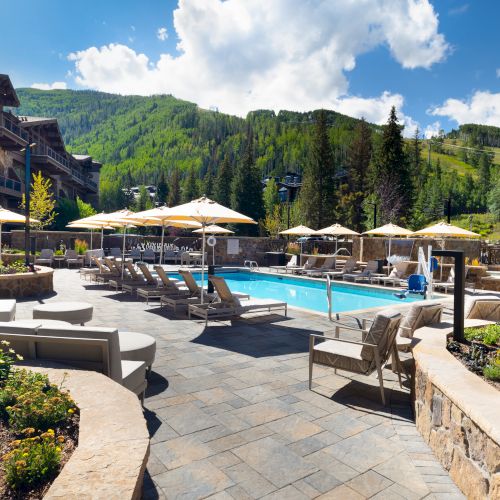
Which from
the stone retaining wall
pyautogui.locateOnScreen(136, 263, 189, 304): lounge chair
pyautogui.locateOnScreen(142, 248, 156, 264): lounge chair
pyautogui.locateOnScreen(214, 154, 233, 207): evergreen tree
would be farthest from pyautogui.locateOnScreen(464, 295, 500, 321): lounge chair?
pyautogui.locateOnScreen(214, 154, 233, 207): evergreen tree

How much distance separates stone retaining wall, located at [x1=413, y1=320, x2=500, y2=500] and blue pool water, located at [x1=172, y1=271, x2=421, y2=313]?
26.4 ft

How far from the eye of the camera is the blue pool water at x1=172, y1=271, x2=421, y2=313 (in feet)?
42.6

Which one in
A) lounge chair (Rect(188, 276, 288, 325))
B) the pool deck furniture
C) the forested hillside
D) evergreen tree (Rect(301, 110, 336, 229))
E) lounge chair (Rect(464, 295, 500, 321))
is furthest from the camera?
the forested hillside

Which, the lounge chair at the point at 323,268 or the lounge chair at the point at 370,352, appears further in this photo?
the lounge chair at the point at 323,268

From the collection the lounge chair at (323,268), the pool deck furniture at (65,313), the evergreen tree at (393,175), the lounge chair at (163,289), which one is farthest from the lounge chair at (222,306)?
the evergreen tree at (393,175)

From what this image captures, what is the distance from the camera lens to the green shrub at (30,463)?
209 centimetres

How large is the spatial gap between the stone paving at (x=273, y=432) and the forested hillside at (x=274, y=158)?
97.2 feet

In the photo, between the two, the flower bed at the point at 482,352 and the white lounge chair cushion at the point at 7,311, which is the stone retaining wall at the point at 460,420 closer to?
the flower bed at the point at 482,352

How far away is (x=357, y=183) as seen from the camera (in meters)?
47.8

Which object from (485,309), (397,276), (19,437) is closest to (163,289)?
(485,309)

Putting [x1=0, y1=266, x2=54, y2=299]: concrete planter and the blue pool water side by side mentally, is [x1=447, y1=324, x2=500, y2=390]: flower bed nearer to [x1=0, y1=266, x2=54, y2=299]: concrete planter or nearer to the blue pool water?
the blue pool water

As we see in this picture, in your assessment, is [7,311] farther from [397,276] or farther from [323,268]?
[323,268]

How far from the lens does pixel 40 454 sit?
2.21 meters

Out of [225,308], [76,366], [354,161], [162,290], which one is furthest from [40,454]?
[354,161]
